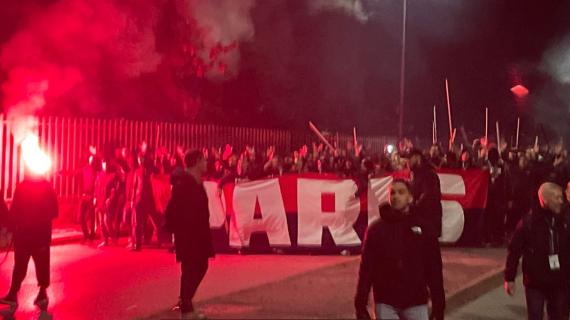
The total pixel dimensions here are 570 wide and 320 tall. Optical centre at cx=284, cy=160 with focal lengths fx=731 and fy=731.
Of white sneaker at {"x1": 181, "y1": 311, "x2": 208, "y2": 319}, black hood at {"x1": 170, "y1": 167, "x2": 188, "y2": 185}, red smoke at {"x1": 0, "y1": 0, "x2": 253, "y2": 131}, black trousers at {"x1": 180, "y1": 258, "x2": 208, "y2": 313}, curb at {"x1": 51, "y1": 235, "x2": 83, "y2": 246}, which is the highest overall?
red smoke at {"x1": 0, "y1": 0, "x2": 253, "y2": 131}

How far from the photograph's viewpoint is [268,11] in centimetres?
2469

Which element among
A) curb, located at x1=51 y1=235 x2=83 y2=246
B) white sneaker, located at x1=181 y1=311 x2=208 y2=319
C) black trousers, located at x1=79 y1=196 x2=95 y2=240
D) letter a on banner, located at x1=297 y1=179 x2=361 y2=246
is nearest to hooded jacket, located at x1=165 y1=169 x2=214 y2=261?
white sneaker, located at x1=181 y1=311 x2=208 y2=319

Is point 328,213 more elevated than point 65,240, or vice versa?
point 328,213

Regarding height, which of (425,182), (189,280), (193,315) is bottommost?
(193,315)

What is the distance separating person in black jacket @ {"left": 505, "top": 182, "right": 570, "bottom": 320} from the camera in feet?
19.4

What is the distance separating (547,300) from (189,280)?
10.6 ft

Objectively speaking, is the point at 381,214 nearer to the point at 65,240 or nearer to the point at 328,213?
the point at 328,213

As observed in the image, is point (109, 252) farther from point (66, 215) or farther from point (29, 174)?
point (29, 174)

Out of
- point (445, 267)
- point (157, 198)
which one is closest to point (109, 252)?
point (157, 198)

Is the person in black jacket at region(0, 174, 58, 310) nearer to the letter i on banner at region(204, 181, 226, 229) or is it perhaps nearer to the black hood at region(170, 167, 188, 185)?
the black hood at region(170, 167, 188, 185)

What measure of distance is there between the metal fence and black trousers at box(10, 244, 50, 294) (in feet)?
21.1

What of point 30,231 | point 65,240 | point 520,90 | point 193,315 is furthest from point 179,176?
point 520,90

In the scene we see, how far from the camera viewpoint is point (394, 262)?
464 cm

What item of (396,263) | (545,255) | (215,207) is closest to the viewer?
(396,263)
